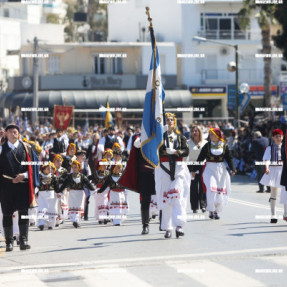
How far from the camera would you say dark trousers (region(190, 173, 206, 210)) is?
62.4ft

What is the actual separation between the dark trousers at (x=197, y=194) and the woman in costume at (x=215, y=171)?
55.7 inches

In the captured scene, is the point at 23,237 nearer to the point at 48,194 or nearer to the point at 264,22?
the point at 48,194

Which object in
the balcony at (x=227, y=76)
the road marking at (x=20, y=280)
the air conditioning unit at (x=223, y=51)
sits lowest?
the road marking at (x=20, y=280)

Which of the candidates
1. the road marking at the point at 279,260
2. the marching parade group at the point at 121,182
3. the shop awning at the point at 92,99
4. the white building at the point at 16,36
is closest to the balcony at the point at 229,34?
the shop awning at the point at 92,99

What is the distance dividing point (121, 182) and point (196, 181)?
13.6ft

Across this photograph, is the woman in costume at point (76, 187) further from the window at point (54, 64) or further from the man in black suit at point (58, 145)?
the window at point (54, 64)

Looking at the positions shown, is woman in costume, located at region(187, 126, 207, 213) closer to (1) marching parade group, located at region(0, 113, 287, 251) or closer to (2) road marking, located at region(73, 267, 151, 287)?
(1) marching parade group, located at region(0, 113, 287, 251)

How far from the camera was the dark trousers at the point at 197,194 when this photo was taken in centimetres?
1902

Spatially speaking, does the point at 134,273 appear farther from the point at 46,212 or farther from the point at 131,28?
the point at 131,28

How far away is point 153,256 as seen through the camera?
40.5 feet

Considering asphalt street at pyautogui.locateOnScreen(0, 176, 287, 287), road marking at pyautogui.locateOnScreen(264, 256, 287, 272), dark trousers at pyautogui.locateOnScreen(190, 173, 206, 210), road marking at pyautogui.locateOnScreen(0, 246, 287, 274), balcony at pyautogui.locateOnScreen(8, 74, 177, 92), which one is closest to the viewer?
asphalt street at pyautogui.locateOnScreen(0, 176, 287, 287)

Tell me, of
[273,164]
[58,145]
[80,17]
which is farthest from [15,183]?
[80,17]

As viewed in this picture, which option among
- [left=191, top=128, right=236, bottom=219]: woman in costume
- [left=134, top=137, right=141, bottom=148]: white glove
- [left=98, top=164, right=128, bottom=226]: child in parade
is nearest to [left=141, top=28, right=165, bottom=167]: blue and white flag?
[left=134, top=137, right=141, bottom=148]: white glove

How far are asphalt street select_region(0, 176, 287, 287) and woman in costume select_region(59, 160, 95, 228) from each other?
1.11 ft
